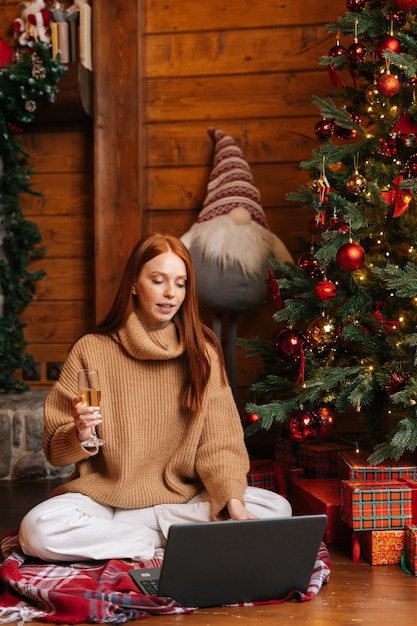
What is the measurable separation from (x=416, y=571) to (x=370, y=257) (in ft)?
3.36

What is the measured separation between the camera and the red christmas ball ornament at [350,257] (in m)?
2.46

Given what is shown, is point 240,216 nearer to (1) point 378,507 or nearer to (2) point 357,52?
(2) point 357,52

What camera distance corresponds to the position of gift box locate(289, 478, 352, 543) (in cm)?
245

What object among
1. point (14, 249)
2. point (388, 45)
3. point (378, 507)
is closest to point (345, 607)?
point (378, 507)

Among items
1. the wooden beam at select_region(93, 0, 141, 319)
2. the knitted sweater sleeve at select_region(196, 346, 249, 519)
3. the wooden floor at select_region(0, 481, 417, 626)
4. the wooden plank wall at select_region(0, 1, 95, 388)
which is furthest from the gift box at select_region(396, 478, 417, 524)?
the wooden plank wall at select_region(0, 1, 95, 388)

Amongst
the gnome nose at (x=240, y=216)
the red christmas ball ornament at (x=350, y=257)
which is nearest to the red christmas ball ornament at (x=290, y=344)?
the red christmas ball ornament at (x=350, y=257)

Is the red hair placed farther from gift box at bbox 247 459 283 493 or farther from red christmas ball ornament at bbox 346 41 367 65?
red christmas ball ornament at bbox 346 41 367 65

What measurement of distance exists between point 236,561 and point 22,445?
1.72 metres

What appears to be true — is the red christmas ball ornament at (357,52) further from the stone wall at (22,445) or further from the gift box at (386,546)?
the stone wall at (22,445)

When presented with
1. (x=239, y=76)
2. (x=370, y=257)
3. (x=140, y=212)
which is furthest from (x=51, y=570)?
A: (x=239, y=76)

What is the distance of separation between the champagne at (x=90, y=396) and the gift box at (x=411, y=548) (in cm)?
94

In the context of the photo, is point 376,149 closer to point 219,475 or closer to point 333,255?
point 333,255

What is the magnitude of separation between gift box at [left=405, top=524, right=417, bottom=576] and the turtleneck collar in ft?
2.61

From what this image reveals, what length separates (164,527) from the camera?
86.4 inches
